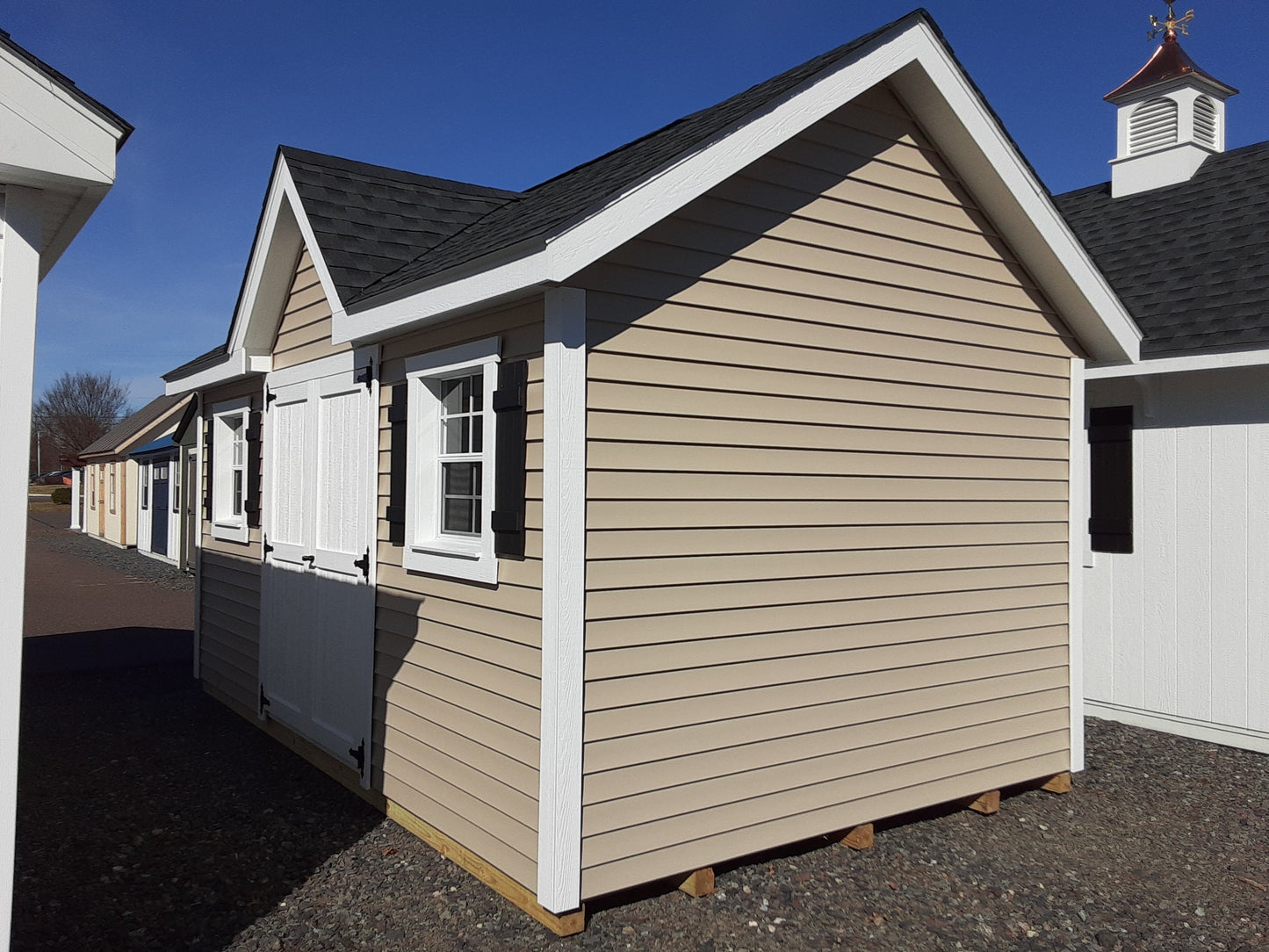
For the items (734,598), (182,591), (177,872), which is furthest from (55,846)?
(182,591)

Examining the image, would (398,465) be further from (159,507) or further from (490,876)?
(159,507)

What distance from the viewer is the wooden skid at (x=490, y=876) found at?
13.8 ft

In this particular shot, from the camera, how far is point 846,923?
4.44 meters

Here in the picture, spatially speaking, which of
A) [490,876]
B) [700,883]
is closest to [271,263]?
[490,876]

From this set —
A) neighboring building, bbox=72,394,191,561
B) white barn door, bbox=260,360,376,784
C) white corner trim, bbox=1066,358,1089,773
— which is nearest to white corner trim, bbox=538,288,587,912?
white barn door, bbox=260,360,376,784

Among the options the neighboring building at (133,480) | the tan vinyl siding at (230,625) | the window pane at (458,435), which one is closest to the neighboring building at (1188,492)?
the window pane at (458,435)

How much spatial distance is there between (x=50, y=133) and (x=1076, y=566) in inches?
241

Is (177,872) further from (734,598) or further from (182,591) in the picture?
(182,591)

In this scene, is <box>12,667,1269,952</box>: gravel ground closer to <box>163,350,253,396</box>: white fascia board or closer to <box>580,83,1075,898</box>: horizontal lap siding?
<box>580,83,1075,898</box>: horizontal lap siding

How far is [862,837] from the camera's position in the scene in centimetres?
526

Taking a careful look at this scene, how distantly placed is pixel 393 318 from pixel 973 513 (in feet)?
11.9

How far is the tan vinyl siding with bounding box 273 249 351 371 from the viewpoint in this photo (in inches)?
266

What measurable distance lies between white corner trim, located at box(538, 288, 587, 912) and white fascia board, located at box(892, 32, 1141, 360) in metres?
2.60

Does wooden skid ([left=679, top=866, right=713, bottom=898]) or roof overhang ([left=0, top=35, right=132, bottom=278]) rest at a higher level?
roof overhang ([left=0, top=35, right=132, bottom=278])
